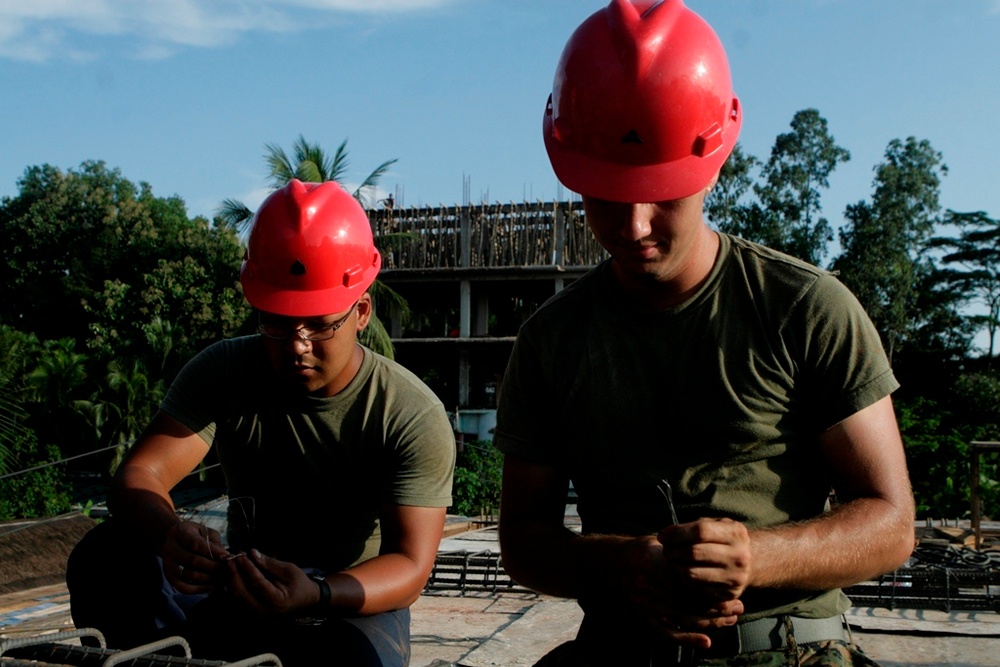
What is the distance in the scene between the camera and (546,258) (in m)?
31.0

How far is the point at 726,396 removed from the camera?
206 centimetres

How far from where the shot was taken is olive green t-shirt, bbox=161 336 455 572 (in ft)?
9.82

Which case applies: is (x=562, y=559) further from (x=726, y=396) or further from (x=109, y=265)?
(x=109, y=265)

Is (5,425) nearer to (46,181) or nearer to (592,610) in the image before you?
(592,610)

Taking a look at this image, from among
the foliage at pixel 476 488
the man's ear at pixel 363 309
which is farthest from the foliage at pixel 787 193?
the man's ear at pixel 363 309

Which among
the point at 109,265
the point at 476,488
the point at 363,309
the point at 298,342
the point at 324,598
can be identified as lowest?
the point at 476,488

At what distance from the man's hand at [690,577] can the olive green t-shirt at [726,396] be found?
0.22 m

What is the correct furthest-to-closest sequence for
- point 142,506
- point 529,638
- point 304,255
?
point 529,638, point 304,255, point 142,506

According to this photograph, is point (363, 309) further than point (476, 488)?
No

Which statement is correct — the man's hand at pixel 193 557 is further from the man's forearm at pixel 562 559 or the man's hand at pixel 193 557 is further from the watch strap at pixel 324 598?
the man's forearm at pixel 562 559

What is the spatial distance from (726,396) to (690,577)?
0.47 m

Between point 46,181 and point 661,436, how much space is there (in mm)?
49808

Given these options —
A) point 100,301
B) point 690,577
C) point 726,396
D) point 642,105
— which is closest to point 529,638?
point 726,396

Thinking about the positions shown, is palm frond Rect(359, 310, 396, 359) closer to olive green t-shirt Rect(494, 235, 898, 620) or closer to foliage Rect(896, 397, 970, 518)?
foliage Rect(896, 397, 970, 518)
